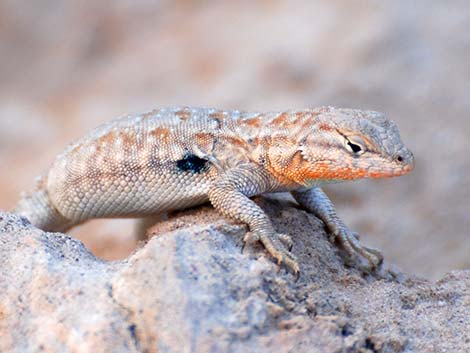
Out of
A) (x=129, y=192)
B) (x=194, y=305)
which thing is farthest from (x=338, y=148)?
(x=194, y=305)

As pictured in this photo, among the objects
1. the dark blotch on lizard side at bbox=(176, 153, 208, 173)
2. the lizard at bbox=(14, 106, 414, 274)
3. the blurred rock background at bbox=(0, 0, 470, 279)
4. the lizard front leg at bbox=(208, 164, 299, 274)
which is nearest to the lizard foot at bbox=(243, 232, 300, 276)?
the lizard front leg at bbox=(208, 164, 299, 274)

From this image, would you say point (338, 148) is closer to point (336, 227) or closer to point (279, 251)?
point (336, 227)

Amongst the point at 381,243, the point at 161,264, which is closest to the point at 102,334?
the point at 161,264

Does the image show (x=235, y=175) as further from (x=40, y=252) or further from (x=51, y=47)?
(x=51, y=47)

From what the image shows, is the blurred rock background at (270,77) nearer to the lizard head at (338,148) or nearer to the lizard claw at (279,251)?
the lizard head at (338,148)

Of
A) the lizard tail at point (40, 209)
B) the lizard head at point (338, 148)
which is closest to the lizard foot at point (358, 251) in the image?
the lizard head at point (338, 148)

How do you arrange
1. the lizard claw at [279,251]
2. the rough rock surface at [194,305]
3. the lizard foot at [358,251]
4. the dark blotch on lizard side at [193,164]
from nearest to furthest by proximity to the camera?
the rough rock surface at [194,305], the lizard claw at [279,251], the lizard foot at [358,251], the dark blotch on lizard side at [193,164]

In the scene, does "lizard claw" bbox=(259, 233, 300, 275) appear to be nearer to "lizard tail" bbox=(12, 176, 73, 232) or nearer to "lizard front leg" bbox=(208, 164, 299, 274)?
"lizard front leg" bbox=(208, 164, 299, 274)
